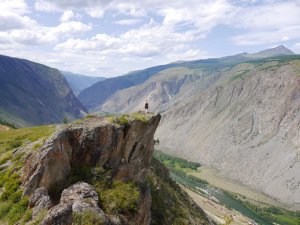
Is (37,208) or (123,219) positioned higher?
(37,208)

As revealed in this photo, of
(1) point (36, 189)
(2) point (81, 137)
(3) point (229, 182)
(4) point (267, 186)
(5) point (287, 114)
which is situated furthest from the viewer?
(5) point (287, 114)

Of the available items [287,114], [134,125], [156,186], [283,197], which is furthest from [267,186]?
[134,125]

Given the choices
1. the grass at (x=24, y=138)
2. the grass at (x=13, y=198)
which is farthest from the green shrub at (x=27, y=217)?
the grass at (x=24, y=138)

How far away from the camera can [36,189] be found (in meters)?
20.2

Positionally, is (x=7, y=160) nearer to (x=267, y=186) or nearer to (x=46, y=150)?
(x=46, y=150)

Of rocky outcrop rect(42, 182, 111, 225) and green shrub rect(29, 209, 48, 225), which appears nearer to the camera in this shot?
rocky outcrop rect(42, 182, 111, 225)

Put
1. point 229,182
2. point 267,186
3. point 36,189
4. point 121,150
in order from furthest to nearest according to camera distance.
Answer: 1. point 229,182
2. point 267,186
3. point 121,150
4. point 36,189

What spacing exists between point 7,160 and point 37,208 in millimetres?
8813

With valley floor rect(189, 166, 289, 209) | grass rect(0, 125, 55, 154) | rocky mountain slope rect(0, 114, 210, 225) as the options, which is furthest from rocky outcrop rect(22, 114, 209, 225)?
valley floor rect(189, 166, 289, 209)

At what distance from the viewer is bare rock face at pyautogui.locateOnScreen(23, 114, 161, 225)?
1900 centimetres

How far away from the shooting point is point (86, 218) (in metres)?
17.5

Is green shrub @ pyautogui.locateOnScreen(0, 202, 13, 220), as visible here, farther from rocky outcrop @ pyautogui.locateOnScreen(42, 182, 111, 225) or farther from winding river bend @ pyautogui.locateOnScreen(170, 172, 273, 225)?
winding river bend @ pyautogui.locateOnScreen(170, 172, 273, 225)

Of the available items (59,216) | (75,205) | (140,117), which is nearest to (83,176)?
(75,205)

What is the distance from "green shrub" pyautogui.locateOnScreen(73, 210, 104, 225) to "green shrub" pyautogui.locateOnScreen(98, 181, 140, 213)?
7.82 ft
